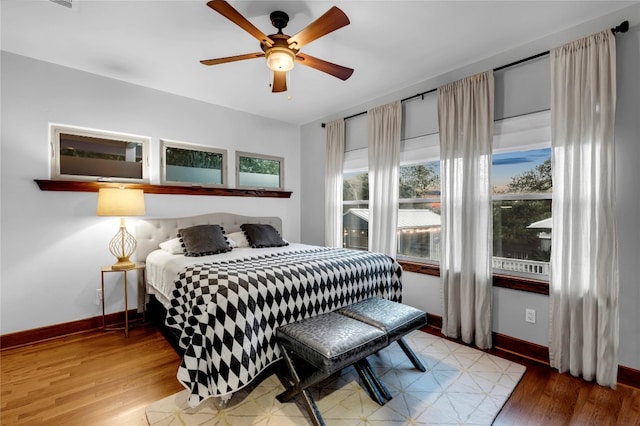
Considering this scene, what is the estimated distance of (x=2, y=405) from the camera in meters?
1.91

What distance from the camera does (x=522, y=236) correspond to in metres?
2.74

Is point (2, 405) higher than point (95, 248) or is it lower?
lower

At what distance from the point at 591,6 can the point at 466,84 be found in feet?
3.08

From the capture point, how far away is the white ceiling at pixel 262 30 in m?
2.13

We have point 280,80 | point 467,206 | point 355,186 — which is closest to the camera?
point 280,80

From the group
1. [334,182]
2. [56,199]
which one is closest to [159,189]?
[56,199]

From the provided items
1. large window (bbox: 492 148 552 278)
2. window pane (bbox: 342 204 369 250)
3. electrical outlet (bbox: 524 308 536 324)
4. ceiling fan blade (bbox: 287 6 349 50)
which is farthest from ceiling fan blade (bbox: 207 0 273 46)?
electrical outlet (bbox: 524 308 536 324)

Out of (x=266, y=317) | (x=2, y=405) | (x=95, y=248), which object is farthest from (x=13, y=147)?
(x=266, y=317)

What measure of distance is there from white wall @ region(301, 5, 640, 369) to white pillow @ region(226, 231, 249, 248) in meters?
1.97

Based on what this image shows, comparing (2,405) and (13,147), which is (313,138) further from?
(2,405)

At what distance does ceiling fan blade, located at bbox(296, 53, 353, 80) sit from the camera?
7.19 ft

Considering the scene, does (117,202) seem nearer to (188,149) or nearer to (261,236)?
(188,149)

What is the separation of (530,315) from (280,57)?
2887mm

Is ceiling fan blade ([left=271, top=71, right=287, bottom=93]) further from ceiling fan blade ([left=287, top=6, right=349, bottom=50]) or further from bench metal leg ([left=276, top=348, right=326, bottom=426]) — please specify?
bench metal leg ([left=276, top=348, right=326, bottom=426])
